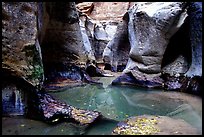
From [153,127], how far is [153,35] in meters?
6.62

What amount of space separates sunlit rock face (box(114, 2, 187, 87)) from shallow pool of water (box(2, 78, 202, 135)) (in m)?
1.31

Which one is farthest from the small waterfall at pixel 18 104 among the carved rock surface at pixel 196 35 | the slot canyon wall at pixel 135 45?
the carved rock surface at pixel 196 35

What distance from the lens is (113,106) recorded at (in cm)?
734

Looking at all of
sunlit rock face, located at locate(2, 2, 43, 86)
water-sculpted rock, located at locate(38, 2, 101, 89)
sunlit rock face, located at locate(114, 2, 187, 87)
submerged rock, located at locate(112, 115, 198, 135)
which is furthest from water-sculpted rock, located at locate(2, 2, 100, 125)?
sunlit rock face, located at locate(114, 2, 187, 87)

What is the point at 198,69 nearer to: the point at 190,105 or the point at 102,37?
the point at 190,105

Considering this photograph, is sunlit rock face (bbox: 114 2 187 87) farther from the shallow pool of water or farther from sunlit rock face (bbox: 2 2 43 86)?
sunlit rock face (bbox: 2 2 43 86)

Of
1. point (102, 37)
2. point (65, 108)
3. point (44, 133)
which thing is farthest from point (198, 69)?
point (102, 37)

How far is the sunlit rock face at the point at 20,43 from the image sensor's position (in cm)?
591

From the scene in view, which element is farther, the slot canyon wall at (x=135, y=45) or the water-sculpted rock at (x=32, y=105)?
the slot canyon wall at (x=135, y=45)

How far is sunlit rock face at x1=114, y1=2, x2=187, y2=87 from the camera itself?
405 inches

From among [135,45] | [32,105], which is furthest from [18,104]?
[135,45]

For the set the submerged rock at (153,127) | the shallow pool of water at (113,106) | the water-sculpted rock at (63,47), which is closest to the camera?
the submerged rock at (153,127)

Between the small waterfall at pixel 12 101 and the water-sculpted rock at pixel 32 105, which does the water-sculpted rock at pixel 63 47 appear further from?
the small waterfall at pixel 12 101

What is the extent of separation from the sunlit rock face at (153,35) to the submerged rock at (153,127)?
4873 millimetres
